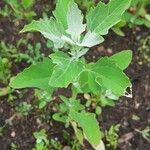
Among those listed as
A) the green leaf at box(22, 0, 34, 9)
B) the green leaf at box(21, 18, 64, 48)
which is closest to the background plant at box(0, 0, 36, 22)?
the green leaf at box(22, 0, 34, 9)

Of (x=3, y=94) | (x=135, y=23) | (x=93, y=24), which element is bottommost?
(x=3, y=94)

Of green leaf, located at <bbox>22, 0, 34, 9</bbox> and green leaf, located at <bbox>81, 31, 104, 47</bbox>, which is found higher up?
green leaf, located at <bbox>81, 31, 104, 47</bbox>

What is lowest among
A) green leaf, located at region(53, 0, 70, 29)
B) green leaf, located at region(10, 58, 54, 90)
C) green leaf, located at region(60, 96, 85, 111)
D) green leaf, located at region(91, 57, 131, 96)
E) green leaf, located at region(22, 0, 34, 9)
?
green leaf, located at region(60, 96, 85, 111)

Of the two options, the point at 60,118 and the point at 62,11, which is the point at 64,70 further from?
the point at 60,118

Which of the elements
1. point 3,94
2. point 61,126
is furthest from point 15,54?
point 61,126

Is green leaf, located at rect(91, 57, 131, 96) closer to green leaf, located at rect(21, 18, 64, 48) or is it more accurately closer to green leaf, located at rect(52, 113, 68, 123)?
green leaf, located at rect(21, 18, 64, 48)

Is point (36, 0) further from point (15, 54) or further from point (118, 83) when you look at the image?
point (118, 83)

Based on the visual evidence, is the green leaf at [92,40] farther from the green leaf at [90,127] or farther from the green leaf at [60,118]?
the green leaf at [60,118]
